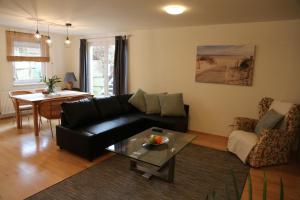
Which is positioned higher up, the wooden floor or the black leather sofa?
the black leather sofa

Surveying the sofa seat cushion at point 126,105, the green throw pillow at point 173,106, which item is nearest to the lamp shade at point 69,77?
the sofa seat cushion at point 126,105

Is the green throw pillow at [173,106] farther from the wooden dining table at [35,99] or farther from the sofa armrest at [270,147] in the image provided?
the wooden dining table at [35,99]

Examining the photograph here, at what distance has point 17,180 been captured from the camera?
260cm

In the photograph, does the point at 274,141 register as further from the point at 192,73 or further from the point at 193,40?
the point at 193,40

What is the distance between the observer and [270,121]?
3.21 m

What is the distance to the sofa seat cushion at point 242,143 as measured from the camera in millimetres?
3135

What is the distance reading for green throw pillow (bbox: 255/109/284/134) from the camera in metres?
3.18

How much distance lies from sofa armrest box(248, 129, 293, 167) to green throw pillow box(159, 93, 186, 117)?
5.32 feet

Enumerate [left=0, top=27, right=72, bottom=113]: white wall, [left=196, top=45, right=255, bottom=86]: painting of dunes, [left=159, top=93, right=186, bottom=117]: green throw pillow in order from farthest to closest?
[left=0, top=27, right=72, bottom=113]: white wall → [left=159, top=93, right=186, bottom=117]: green throw pillow → [left=196, top=45, right=255, bottom=86]: painting of dunes

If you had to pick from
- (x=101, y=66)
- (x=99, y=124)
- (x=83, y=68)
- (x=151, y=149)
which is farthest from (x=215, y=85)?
(x=83, y=68)

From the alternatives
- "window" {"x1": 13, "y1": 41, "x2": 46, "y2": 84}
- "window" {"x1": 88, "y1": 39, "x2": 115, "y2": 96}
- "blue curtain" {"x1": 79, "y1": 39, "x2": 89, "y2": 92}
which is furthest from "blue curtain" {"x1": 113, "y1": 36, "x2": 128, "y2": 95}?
"window" {"x1": 13, "y1": 41, "x2": 46, "y2": 84}

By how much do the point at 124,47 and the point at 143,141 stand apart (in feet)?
10.5

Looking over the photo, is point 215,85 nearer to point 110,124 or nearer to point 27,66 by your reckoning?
point 110,124

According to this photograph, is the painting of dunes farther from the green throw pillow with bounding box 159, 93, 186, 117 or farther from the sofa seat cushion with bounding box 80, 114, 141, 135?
the sofa seat cushion with bounding box 80, 114, 141, 135
